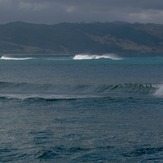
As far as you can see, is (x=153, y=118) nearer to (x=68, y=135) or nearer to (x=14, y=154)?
(x=68, y=135)

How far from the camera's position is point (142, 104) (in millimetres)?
42375

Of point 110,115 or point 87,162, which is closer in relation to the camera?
point 87,162

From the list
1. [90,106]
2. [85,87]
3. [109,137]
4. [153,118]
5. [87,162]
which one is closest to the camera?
[87,162]

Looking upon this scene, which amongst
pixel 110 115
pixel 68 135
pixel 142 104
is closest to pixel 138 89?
pixel 142 104

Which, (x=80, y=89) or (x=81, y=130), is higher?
(x=81, y=130)

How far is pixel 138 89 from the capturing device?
200 feet

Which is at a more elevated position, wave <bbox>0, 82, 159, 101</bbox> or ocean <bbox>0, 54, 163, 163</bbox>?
ocean <bbox>0, 54, 163, 163</bbox>

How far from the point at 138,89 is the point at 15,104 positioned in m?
20.7

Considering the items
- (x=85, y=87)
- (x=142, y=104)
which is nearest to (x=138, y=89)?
(x=85, y=87)

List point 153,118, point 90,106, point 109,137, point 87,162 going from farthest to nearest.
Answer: point 90,106, point 153,118, point 109,137, point 87,162

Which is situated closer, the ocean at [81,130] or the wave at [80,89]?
the ocean at [81,130]

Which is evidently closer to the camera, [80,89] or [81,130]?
[81,130]

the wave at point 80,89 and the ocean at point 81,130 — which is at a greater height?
the ocean at point 81,130

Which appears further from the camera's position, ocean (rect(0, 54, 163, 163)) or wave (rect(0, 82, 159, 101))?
wave (rect(0, 82, 159, 101))
